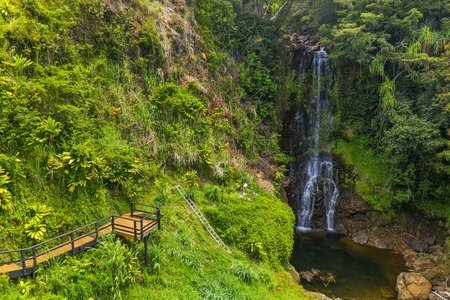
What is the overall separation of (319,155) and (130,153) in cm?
1611

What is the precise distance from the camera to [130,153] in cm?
1182

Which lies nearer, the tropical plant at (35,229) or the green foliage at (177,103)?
the tropical plant at (35,229)

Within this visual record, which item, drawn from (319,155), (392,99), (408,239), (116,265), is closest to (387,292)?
(408,239)

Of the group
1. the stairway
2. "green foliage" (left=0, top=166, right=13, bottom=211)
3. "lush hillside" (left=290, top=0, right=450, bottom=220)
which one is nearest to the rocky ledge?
"lush hillside" (left=290, top=0, right=450, bottom=220)

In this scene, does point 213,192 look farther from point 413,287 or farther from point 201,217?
point 413,287

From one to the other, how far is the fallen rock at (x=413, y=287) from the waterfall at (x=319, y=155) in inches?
248

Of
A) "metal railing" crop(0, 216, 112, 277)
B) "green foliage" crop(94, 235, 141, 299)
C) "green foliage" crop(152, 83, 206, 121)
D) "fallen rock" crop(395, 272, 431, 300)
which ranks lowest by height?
"fallen rock" crop(395, 272, 431, 300)

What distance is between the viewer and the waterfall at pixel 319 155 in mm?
22406

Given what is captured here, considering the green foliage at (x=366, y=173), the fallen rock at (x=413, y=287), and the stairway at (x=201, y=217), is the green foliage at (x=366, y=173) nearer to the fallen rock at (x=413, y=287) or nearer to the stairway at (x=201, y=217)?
the fallen rock at (x=413, y=287)

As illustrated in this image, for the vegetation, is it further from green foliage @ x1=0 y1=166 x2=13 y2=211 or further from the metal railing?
the metal railing

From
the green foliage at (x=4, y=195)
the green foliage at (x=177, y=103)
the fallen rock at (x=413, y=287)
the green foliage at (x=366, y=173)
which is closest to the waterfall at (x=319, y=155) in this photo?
the green foliage at (x=366, y=173)

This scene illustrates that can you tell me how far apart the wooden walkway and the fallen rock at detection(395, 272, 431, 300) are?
41.5ft

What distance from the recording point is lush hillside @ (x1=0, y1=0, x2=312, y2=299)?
8.67m

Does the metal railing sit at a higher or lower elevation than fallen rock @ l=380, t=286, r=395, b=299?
higher
